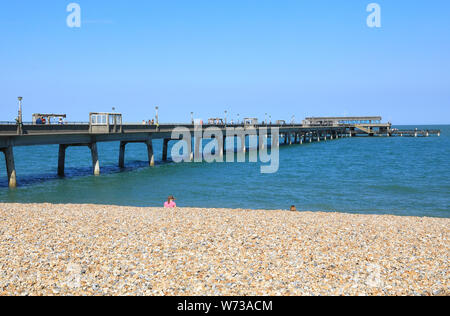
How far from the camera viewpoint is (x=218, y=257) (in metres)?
9.93

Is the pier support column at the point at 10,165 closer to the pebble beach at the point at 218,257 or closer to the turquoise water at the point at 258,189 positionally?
the turquoise water at the point at 258,189

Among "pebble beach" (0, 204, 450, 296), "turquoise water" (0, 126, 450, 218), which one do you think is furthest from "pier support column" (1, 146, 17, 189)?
"pebble beach" (0, 204, 450, 296)

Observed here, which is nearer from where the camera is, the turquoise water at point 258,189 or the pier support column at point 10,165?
the turquoise water at point 258,189

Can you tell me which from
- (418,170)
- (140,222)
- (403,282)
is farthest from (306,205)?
(418,170)

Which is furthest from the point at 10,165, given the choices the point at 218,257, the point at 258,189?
the point at 218,257

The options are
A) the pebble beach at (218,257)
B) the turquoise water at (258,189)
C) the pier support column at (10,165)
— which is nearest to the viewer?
the pebble beach at (218,257)

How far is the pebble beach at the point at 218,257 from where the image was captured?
8297 millimetres

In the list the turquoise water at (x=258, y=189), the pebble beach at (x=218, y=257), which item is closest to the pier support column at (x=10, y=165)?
the turquoise water at (x=258, y=189)

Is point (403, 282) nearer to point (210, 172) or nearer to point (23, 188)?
point (23, 188)

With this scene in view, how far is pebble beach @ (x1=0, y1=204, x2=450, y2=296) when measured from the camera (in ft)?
27.2

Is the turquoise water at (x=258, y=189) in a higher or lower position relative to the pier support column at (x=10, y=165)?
lower

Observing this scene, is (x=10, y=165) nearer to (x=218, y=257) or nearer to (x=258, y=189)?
(x=258, y=189)

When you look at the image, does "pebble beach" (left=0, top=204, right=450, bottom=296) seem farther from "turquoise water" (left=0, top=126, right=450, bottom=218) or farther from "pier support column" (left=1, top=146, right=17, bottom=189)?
Result: "pier support column" (left=1, top=146, right=17, bottom=189)
